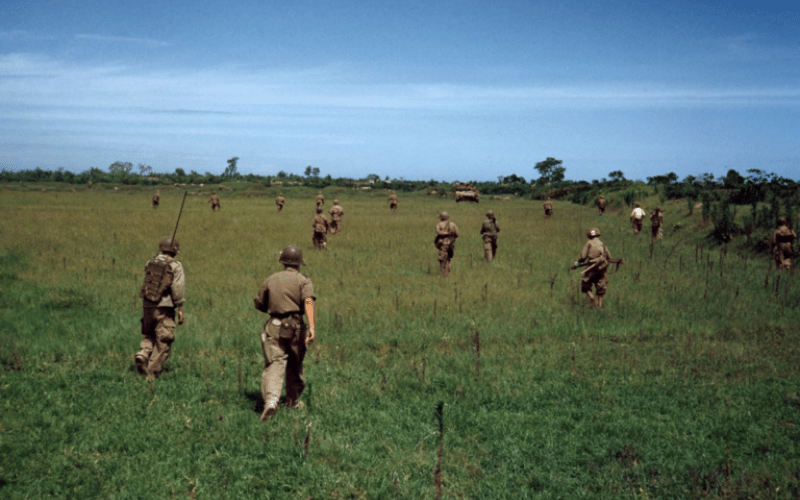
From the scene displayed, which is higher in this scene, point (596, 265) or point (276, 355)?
point (596, 265)

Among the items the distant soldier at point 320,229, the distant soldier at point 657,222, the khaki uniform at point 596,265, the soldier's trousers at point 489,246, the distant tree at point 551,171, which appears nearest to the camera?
the khaki uniform at point 596,265

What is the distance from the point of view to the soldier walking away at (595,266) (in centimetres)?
1287

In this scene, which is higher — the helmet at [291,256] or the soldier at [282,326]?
the helmet at [291,256]

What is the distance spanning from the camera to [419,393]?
7.66m

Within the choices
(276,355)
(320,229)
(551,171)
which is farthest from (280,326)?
(551,171)

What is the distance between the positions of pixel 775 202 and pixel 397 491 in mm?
24237

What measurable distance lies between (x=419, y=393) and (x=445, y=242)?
29.6ft

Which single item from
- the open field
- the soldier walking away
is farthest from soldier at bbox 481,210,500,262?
the soldier walking away

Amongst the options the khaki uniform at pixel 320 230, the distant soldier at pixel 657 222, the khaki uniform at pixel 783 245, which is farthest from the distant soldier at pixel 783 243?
the khaki uniform at pixel 320 230

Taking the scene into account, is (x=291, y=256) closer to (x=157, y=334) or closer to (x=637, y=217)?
(x=157, y=334)

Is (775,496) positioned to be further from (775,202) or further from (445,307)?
(775,202)

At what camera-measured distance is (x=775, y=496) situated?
5.05m

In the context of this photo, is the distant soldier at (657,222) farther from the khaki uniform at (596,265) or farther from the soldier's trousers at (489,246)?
the khaki uniform at (596,265)

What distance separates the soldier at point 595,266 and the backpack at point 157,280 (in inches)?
351
